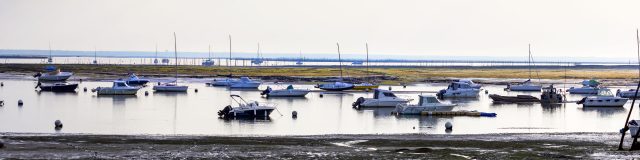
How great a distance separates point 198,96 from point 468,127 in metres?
37.3

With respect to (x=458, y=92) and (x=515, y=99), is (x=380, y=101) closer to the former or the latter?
(x=515, y=99)

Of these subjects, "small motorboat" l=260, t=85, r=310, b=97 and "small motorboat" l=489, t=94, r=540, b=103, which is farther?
"small motorboat" l=260, t=85, r=310, b=97

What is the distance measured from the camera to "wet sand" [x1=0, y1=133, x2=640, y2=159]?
1426 inches

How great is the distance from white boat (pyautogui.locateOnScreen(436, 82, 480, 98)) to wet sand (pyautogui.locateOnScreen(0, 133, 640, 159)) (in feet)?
141

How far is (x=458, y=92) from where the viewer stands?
90250 millimetres

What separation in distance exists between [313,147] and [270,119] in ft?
66.3

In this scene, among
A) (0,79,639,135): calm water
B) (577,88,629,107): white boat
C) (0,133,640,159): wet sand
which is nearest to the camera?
(0,133,640,159): wet sand

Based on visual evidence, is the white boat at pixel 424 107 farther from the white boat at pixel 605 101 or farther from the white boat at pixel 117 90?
the white boat at pixel 117 90

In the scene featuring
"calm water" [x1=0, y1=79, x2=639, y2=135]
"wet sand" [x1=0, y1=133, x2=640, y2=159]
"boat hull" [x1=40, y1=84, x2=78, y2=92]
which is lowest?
"wet sand" [x1=0, y1=133, x2=640, y2=159]

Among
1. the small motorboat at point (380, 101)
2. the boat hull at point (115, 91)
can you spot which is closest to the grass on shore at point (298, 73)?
the boat hull at point (115, 91)

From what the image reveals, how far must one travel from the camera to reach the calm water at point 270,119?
52406 mm

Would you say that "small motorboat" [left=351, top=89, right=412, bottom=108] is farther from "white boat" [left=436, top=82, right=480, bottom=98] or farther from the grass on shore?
the grass on shore

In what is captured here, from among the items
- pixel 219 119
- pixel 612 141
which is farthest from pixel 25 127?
pixel 612 141

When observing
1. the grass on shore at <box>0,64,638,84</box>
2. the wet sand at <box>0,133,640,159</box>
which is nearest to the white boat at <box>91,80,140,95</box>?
the grass on shore at <box>0,64,638,84</box>
